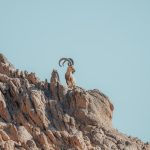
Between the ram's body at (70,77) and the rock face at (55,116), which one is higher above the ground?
the ram's body at (70,77)

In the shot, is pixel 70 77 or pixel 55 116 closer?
pixel 55 116

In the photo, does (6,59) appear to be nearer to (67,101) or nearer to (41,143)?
(67,101)

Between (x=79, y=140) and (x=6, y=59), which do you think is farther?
(x=6, y=59)

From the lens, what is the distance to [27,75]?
133 metres

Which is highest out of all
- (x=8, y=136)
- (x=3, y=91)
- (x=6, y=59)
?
(x=6, y=59)

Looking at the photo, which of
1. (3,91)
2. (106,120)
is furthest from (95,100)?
(3,91)

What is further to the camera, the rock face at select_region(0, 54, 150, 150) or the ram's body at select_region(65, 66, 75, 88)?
the ram's body at select_region(65, 66, 75, 88)

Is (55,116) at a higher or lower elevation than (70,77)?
lower

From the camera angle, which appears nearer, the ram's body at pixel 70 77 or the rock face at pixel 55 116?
the rock face at pixel 55 116

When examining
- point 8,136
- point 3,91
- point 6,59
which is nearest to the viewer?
point 8,136

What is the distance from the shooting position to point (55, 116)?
127 meters

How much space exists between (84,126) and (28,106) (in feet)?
21.4

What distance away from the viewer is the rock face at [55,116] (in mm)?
121438

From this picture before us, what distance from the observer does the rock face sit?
121438 millimetres
